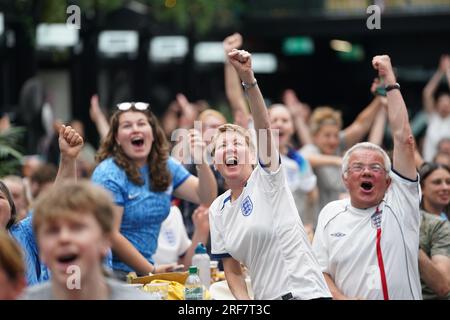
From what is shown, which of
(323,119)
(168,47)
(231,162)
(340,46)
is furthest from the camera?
(340,46)

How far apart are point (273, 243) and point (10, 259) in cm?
193

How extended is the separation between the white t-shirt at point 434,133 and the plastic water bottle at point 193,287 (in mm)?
8386

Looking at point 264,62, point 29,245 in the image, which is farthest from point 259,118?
point 264,62

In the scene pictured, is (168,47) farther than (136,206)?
Yes

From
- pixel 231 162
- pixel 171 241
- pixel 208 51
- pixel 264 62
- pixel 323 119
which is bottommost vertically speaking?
pixel 171 241

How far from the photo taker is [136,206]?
7.66m

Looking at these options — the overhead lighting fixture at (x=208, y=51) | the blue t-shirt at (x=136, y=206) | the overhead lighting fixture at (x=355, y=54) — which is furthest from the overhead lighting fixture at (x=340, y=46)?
the blue t-shirt at (x=136, y=206)

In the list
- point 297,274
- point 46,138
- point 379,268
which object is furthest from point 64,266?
point 46,138

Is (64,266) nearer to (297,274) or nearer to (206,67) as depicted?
(297,274)

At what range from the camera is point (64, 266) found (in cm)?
417

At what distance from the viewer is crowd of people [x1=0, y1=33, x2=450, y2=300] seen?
4277mm

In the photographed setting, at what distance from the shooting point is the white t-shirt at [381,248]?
6516 millimetres

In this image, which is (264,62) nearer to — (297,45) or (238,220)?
(297,45)

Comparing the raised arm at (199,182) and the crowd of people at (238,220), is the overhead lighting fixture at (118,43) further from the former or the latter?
the raised arm at (199,182)
